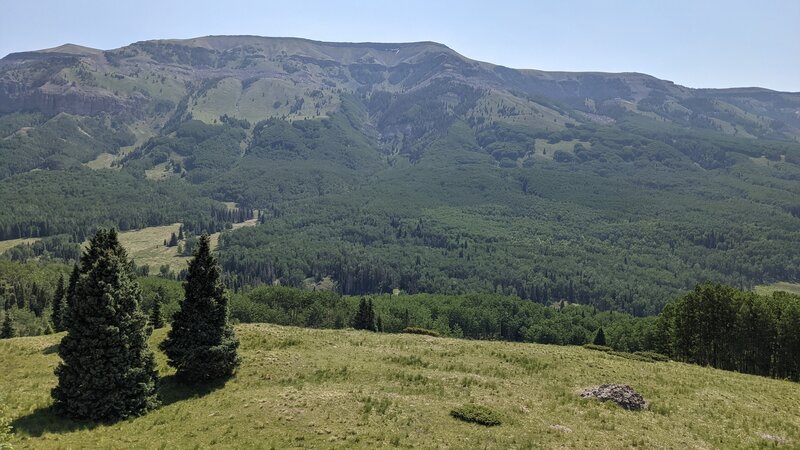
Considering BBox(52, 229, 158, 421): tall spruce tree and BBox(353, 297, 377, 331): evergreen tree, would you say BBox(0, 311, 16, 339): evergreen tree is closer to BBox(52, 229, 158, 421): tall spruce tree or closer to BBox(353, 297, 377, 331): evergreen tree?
BBox(353, 297, 377, 331): evergreen tree

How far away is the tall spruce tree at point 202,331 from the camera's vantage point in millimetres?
45250

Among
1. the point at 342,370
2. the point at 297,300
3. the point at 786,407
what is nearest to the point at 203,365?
the point at 342,370

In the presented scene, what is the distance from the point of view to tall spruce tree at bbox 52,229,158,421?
3866 cm

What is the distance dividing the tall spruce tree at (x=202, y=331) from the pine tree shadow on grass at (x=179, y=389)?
59 centimetres

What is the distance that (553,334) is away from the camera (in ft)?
514

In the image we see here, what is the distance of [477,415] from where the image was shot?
38312 mm

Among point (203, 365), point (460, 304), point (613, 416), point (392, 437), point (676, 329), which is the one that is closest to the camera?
point (392, 437)

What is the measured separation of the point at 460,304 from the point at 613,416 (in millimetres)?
134166

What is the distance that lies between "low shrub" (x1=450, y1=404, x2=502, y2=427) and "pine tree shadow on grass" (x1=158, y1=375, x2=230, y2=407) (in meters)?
21.7

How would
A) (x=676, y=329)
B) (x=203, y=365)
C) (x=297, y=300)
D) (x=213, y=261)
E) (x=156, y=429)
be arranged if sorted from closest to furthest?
(x=156, y=429) → (x=203, y=365) → (x=213, y=261) → (x=676, y=329) → (x=297, y=300)

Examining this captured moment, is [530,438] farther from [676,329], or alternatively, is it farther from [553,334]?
[553,334]

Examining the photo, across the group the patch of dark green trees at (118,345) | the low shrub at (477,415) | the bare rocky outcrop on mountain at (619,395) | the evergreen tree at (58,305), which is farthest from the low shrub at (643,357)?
the evergreen tree at (58,305)

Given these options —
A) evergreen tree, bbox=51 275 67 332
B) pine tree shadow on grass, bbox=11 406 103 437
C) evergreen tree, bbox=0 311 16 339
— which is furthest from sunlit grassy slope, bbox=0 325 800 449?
evergreen tree, bbox=0 311 16 339

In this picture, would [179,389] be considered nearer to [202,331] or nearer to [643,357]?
[202,331]
